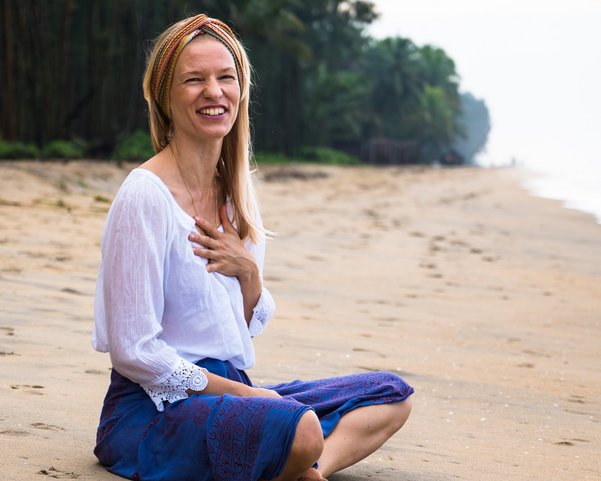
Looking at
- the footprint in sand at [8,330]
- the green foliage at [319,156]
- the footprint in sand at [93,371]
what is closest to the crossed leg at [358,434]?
the footprint in sand at [93,371]

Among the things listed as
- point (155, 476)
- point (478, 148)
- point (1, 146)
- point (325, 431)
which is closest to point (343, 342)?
point (325, 431)

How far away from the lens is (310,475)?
2709mm

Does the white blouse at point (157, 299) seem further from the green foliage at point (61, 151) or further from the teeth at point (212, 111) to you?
the green foliage at point (61, 151)

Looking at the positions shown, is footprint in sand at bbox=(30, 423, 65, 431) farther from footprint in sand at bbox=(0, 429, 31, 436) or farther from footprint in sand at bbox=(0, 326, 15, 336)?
footprint in sand at bbox=(0, 326, 15, 336)

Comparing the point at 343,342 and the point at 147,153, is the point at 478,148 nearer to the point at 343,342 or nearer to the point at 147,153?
the point at 147,153

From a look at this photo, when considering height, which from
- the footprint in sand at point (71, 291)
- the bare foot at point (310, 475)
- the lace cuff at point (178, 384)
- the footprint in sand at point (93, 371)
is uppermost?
the lace cuff at point (178, 384)

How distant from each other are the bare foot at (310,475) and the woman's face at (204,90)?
92 centimetres

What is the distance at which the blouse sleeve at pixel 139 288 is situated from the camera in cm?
258

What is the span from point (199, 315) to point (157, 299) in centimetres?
14

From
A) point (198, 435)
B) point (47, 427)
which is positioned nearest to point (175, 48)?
point (198, 435)

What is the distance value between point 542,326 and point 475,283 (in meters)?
1.73

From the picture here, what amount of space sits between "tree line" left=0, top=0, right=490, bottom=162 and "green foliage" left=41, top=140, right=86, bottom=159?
51 centimetres

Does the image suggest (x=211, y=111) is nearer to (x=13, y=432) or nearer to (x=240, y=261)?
(x=240, y=261)

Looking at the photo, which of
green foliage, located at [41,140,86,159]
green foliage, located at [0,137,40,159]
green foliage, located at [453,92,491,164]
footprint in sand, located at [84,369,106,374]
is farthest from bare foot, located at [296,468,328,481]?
green foliage, located at [453,92,491,164]
